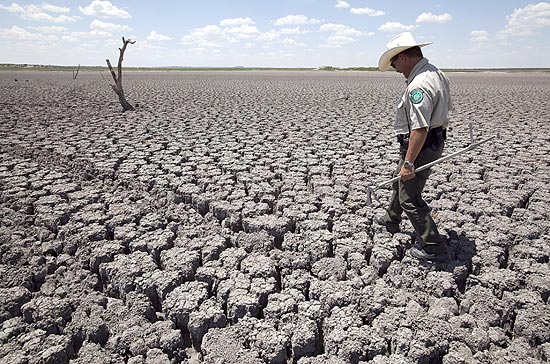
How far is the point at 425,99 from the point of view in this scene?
2.33 m

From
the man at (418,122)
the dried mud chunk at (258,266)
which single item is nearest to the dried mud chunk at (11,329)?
the dried mud chunk at (258,266)

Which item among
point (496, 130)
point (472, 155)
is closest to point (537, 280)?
point (472, 155)

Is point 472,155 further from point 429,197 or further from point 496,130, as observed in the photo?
point 496,130

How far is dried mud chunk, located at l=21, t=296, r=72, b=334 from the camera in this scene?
2.25 metres

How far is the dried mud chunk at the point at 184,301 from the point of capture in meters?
2.31

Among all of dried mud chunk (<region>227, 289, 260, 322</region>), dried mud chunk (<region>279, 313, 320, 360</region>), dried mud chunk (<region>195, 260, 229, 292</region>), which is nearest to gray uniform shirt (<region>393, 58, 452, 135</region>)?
dried mud chunk (<region>279, 313, 320, 360</region>)

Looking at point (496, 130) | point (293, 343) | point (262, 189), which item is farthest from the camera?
point (496, 130)

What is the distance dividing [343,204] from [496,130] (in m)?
5.81

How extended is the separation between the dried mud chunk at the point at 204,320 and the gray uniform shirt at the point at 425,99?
1804 mm

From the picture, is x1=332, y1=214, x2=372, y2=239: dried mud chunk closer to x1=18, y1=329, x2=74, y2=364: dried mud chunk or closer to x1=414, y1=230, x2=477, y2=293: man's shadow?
x1=414, y1=230, x2=477, y2=293: man's shadow

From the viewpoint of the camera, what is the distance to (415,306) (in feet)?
7.72

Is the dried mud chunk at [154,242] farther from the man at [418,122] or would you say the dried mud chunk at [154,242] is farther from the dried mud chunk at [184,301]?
the man at [418,122]

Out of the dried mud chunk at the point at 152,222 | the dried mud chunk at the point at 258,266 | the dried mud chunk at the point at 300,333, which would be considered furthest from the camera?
the dried mud chunk at the point at 152,222

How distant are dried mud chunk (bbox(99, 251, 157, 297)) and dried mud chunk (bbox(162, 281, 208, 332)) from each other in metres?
0.36
